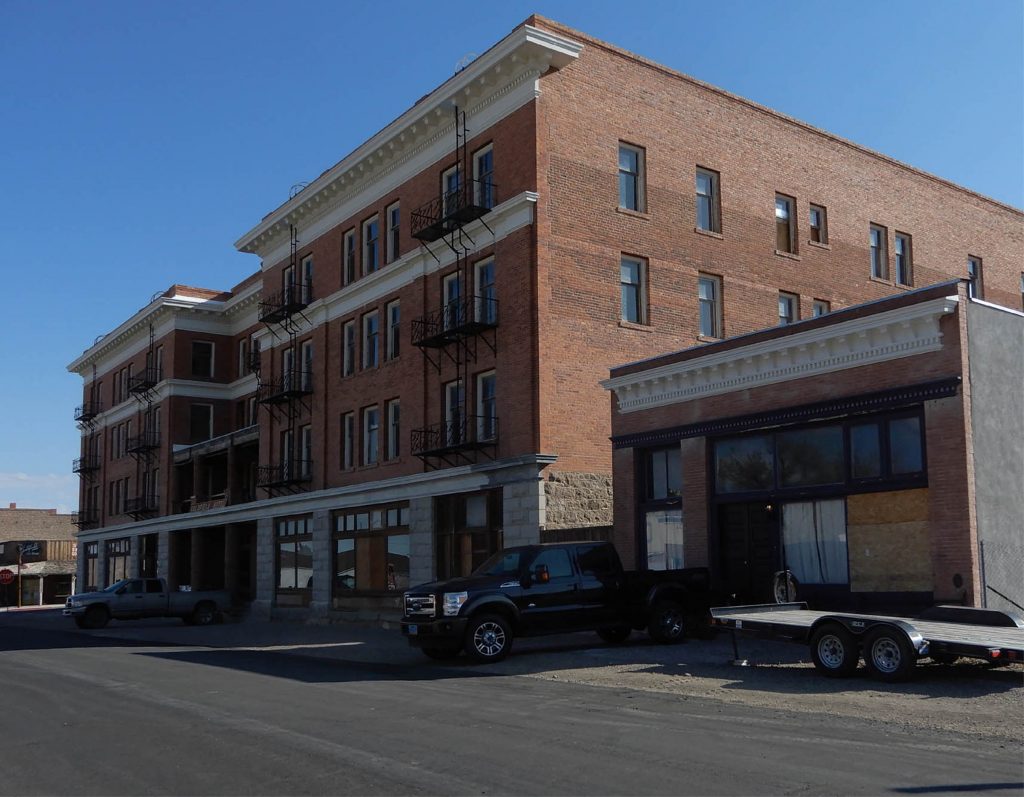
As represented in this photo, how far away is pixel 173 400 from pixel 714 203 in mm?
30499

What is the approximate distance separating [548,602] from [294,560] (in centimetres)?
2182

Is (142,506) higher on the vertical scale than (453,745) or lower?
higher

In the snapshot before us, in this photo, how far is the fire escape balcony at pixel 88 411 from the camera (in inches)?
2455

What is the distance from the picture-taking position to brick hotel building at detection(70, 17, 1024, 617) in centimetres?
2781

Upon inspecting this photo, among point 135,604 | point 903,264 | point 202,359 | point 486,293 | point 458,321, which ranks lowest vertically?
point 135,604

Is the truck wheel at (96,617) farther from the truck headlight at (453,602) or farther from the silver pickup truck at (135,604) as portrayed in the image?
the truck headlight at (453,602)

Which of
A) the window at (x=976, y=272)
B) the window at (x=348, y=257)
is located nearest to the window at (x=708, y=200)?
the window at (x=348, y=257)

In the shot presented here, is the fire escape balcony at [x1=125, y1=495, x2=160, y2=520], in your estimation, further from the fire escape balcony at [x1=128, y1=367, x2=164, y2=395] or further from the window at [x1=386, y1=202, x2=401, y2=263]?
the window at [x1=386, y1=202, x2=401, y2=263]

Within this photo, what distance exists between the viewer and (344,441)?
36.4 m

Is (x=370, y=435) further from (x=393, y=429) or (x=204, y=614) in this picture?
(x=204, y=614)

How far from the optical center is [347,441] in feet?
119

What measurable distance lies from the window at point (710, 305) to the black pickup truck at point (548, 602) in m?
12.0

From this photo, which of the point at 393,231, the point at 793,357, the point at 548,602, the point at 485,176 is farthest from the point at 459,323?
the point at 548,602

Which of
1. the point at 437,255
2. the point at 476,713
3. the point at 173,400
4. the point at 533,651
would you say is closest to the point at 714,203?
the point at 437,255
